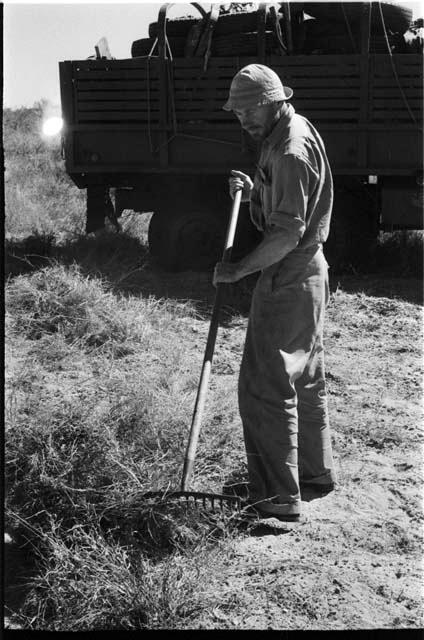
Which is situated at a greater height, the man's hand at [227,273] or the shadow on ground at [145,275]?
the man's hand at [227,273]

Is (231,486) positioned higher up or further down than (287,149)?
further down

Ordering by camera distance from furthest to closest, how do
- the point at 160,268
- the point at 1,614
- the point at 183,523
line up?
the point at 160,268, the point at 183,523, the point at 1,614

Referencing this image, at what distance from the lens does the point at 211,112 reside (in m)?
8.67

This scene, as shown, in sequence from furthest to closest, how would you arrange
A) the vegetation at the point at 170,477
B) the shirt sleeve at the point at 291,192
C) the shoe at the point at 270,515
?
the shoe at the point at 270,515 → the shirt sleeve at the point at 291,192 → the vegetation at the point at 170,477

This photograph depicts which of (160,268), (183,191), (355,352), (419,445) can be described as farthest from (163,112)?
(419,445)

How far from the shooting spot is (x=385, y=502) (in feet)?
15.3

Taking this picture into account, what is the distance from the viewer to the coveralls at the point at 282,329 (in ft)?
13.4

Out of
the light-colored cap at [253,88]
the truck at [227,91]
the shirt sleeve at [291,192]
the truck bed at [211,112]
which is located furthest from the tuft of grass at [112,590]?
the truck bed at [211,112]

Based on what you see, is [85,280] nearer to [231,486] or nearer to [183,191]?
[183,191]

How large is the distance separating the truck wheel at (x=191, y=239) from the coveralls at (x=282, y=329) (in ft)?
Answer: 15.3

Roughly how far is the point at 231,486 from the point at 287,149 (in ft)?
5.51

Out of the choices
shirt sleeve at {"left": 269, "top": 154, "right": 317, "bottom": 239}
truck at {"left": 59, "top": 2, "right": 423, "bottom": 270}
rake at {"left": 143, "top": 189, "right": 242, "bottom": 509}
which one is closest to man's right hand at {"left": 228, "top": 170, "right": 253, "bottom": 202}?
rake at {"left": 143, "top": 189, "right": 242, "bottom": 509}

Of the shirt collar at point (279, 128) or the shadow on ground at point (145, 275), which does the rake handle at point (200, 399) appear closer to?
the shirt collar at point (279, 128)

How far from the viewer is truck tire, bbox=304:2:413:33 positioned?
858 cm
